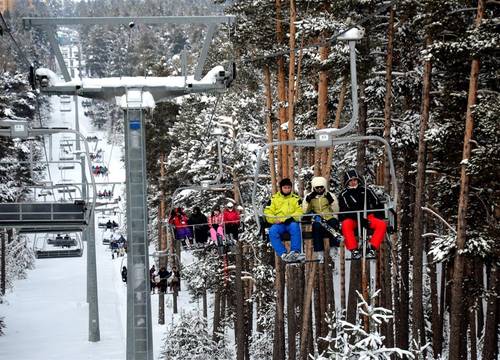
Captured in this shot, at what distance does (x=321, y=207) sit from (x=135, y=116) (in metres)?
3.55

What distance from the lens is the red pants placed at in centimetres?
1338

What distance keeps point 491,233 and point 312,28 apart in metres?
6.30

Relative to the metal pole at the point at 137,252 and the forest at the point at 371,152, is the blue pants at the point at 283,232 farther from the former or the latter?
the metal pole at the point at 137,252

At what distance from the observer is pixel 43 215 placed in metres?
17.2

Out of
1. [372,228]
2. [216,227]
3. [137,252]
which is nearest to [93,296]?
[216,227]

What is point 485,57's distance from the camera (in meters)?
16.9

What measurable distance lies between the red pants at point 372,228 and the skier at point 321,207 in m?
0.33

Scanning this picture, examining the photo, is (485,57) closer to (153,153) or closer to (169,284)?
(169,284)

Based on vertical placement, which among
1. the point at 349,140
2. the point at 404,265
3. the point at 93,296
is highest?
the point at 349,140

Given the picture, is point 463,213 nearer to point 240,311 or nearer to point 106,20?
point 106,20

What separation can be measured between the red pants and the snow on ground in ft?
28.3

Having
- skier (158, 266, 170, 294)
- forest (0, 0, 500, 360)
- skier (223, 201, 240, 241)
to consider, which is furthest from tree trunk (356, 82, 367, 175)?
skier (158, 266, 170, 294)

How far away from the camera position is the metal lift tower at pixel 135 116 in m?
12.9

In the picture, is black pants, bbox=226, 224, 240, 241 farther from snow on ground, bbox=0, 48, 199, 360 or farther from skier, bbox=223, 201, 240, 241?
snow on ground, bbox=0, 48, 199, 360
